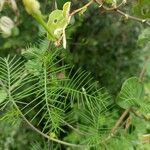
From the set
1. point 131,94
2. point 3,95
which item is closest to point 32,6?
point 3,95

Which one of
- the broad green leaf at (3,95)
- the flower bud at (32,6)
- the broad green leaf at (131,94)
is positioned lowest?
the broad green leaf at (131,94)

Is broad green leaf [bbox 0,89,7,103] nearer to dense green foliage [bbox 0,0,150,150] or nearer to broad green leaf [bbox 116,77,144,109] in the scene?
dense green foliage [bbox 0,0,150,150]

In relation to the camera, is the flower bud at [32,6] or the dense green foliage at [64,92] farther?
the dense green foliage at [64,92]

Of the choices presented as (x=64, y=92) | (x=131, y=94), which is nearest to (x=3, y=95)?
(x=64, y=92)

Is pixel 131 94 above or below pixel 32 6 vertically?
below

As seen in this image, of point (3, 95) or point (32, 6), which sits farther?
point (3, 95)

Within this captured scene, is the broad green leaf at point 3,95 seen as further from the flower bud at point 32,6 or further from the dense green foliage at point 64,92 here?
the flower bud at point 32,6

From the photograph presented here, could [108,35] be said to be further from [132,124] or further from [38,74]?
[38,74]

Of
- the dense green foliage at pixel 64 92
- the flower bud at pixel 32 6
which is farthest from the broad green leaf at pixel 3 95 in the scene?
the flower bud at pixel 32 6

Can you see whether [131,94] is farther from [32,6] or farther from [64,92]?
[32,6]

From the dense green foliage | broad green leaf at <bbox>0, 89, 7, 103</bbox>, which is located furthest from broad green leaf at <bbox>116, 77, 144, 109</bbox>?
broad green leaf at <bbox>0, 89, 7, 103</bbox>
